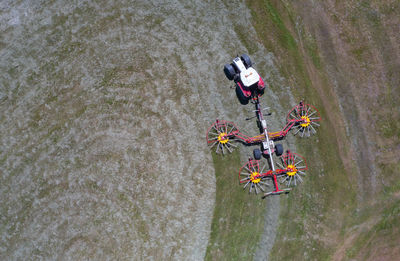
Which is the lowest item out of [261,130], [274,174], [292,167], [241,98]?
[274,174]

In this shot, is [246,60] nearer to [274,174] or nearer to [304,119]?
Answer: [304,119]

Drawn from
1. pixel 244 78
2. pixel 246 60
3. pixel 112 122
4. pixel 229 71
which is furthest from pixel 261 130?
pixel 112 122

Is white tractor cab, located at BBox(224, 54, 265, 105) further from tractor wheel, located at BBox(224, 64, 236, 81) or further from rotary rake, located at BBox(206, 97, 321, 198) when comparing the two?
rotary rake, located at BBox(206, 97, 321, 198)

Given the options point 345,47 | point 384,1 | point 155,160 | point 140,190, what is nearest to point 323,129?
point 345,47

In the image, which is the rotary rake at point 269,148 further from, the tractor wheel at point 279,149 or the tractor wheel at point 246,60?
the tractor wheel at point 246,60

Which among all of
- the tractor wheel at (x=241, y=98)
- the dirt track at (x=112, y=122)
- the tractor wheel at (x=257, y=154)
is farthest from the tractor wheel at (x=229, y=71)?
the tractor wheel at (x=257, y=154)
